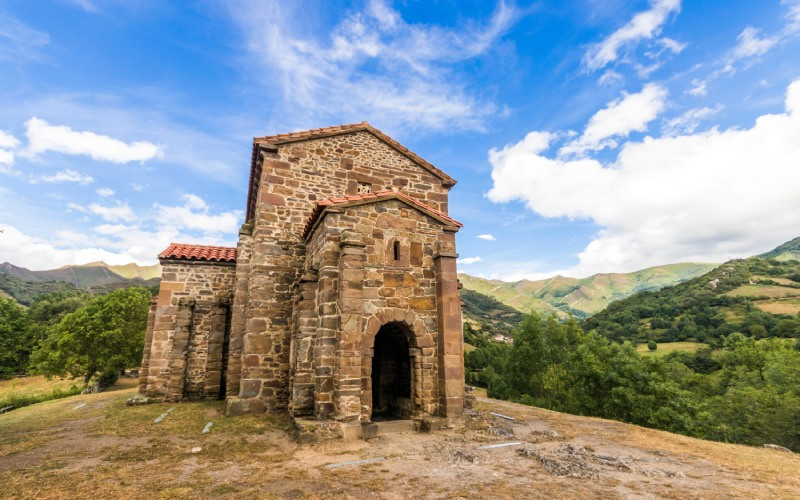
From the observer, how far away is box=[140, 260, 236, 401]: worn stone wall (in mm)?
14430

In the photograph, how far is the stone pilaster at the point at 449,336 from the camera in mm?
9609

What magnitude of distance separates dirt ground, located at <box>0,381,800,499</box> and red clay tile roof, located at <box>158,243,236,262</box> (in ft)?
22.5

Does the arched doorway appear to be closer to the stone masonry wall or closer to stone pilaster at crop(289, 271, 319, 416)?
the stone masonry wall

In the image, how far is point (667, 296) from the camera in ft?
322

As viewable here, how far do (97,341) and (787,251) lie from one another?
236401 millimetres

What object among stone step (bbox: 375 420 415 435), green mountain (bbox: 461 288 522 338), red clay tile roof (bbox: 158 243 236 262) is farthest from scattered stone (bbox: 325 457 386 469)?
green mountain (bbox: 461 288 522 338)

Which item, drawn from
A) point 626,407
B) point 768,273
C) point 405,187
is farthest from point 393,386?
point 768,273

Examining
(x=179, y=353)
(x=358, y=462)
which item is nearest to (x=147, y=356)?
(x=179, y=353)

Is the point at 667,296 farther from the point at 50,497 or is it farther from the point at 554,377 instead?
the point at 50,497

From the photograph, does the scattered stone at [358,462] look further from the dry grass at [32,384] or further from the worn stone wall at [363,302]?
the dry grass at [32,384]

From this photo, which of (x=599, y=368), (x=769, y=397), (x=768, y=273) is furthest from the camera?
(x=768, y=273)

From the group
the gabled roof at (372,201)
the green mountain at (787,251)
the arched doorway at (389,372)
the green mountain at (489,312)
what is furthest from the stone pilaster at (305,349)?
the green mountain at (787,251)

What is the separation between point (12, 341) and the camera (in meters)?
39.6

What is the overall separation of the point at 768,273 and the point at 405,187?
423 feet
